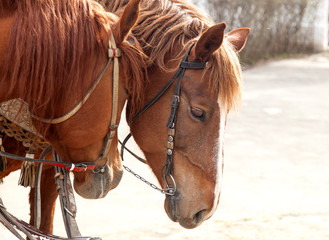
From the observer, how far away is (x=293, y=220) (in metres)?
4.27

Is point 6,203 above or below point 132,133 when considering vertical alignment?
below

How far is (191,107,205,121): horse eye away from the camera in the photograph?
2.03 m

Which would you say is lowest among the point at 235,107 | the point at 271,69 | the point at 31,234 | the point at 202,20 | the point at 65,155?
the point at 271,69

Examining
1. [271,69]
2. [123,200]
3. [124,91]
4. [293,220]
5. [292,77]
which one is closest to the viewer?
[124,91]

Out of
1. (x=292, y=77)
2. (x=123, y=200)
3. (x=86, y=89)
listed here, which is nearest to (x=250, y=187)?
(x=123, y=200)

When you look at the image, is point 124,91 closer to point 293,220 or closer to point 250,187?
point 293,220

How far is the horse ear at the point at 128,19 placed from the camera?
1.86 m

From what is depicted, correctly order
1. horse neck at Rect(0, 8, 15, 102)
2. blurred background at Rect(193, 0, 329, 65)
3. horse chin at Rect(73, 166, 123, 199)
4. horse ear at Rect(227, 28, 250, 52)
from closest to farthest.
A: horse neck at Rect(0, 8, 15, 102) → horse chin at Rect(73, 166, 123, 199) → horse ear at Rect(227, 28, 250, 52) → blurred background at Rect(193, 0, 329, 65)

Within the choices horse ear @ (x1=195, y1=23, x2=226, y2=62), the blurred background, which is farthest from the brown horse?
the blurred background

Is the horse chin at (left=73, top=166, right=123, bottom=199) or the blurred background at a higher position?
the horse chin at (left=73, top=166, right=123, bottom=199)

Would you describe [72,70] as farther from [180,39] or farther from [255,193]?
[255,193]

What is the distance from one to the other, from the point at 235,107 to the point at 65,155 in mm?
714

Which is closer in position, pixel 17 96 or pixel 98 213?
pixel 17 96

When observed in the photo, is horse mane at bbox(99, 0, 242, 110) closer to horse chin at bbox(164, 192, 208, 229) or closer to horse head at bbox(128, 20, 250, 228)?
horse head at bbox(128, 20, 250, 228)
